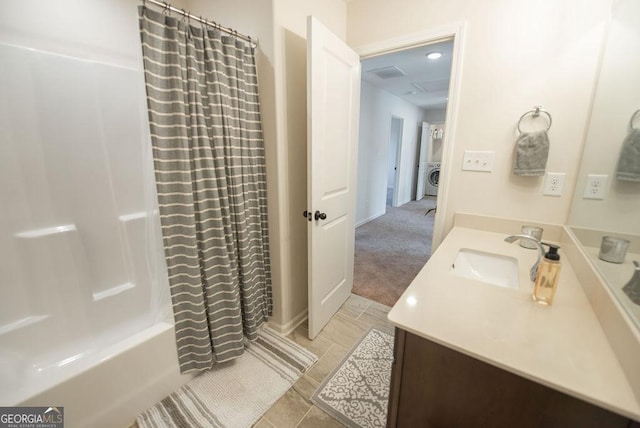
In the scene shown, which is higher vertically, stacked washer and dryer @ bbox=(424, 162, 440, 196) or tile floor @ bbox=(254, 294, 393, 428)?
stacked washer and dryer @ bbox=(424, 162, 440, 196)

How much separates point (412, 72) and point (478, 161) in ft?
8.41

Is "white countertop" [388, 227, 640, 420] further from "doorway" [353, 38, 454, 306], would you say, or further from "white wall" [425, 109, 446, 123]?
"white wall" [425, 109, 446, 123]

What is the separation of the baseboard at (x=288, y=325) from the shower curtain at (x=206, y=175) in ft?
0.81

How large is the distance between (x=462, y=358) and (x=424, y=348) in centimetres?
10

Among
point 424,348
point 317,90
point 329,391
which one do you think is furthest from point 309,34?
point 329,391

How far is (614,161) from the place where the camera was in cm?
98

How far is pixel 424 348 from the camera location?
2.47 ft

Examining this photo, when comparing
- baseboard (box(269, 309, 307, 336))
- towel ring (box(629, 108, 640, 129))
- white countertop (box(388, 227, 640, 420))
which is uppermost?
towel ring (box(629, 108, 640, 129))

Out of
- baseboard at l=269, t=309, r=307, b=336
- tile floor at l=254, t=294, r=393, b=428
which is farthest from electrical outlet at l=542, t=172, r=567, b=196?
baseboard at l=269, t=309, r=307, b=336

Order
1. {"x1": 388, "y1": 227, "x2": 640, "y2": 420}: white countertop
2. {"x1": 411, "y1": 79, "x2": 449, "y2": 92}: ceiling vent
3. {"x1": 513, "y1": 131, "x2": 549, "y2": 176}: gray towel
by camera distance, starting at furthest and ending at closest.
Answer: {"x1": 411, "y1": 79, "x2": 449, "y2": 92}: ceiling vent < {"x1": 513, "y1": 131, "x2": 549, "y2": 176}: gray towel < {"x1": 388, "y1": 227, "x2": 640, "y2": 420}: white countertop

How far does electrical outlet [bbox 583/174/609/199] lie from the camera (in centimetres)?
104

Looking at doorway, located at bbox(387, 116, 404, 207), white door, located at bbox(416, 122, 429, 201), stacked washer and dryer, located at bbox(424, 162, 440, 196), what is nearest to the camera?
doorway, located at bbox(387, 116, 404, 207)

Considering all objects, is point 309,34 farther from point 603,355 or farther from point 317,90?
point 603,355
